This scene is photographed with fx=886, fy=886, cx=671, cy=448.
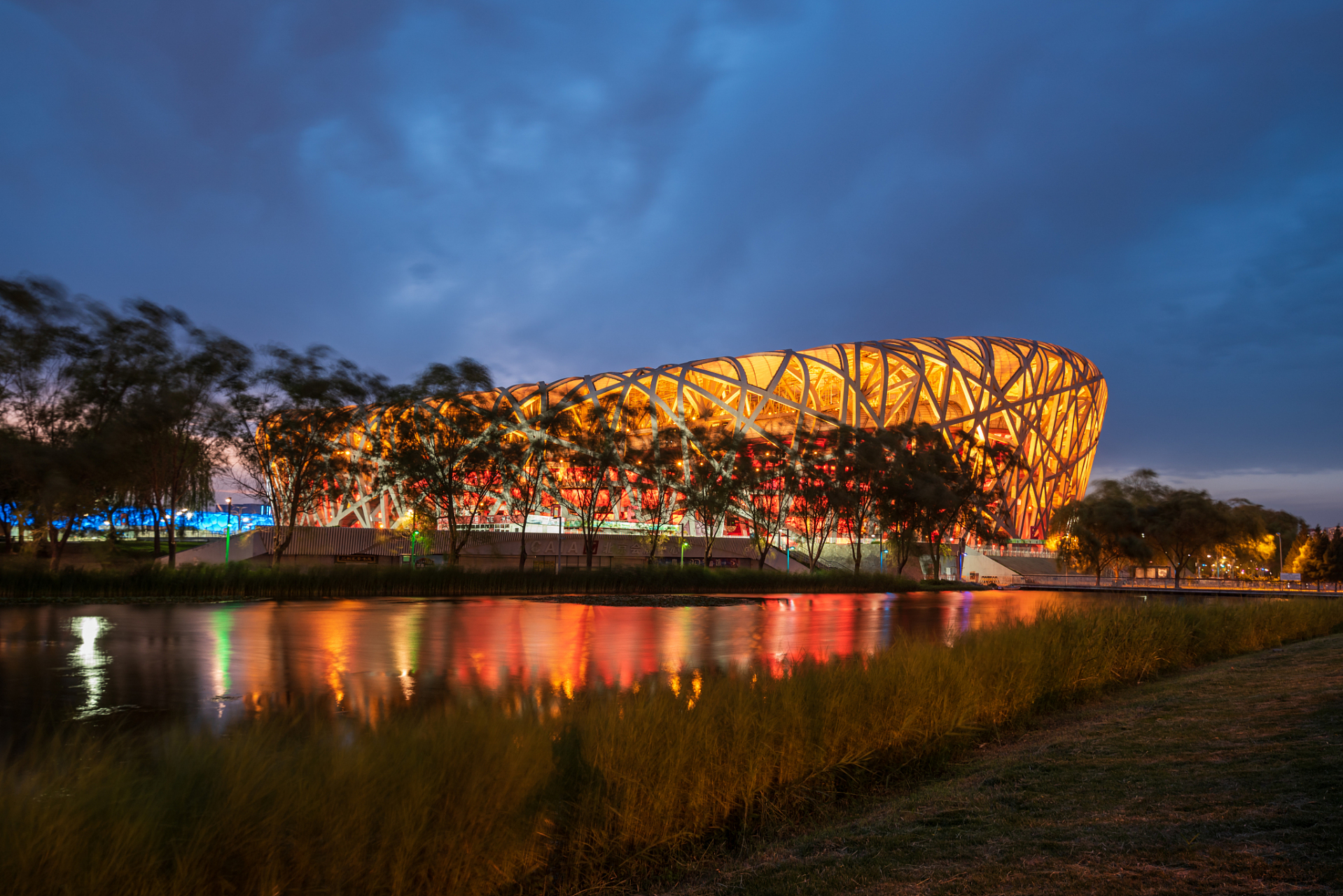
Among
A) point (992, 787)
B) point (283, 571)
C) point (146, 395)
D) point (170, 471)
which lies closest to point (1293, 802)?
point (992, 787)

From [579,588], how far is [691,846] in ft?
86.1

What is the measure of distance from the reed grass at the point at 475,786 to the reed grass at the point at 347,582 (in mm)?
19990

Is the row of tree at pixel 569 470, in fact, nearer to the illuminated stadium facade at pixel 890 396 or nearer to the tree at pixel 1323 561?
the tree at pixel 1323 561

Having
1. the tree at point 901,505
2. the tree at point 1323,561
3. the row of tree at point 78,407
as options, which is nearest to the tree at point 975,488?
the tree at point 901,505

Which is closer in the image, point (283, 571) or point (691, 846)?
point (691, 846)

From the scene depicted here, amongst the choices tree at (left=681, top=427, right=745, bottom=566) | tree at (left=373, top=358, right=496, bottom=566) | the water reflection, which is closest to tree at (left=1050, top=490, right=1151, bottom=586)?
tree at (left=681, top=427, right=745, bottom=566)

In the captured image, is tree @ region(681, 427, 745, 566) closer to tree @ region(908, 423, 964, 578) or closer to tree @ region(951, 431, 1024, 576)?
tree @ region(908, 423, 964, 578)

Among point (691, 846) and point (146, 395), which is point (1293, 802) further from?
point (146, 395)

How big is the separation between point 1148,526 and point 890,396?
80.2 feet

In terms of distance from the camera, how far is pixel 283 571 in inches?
1048

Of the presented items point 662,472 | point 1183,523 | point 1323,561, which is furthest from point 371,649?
point 1323,561

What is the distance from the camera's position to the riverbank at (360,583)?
75.8 feet

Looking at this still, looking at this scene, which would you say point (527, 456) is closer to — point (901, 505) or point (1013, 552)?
point (901, 505)

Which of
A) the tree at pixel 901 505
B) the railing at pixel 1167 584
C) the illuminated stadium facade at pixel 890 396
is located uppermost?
the illuminated stadium facade at pixel 890 396
